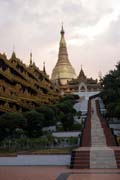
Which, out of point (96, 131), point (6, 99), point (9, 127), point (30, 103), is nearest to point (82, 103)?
point (30, 103)

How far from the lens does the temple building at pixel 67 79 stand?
310 feet

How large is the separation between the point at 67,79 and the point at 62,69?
125 inches

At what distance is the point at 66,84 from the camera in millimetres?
96812

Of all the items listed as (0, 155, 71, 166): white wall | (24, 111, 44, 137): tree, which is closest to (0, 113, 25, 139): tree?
(24, 111, 44, 137): tree

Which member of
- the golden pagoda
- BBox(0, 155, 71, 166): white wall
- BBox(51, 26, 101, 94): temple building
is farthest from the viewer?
the golden pagoda

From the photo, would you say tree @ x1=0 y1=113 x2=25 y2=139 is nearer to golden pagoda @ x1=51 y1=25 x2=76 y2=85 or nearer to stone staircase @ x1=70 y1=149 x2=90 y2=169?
stone staircase @ x1=70 y1=149 x2=90 y2=169

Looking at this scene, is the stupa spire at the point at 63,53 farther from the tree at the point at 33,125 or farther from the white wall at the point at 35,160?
the white wall at the point at 35,160

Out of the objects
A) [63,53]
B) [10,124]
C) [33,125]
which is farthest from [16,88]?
[63,53]

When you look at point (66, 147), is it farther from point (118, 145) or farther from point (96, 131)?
point (96, 131)

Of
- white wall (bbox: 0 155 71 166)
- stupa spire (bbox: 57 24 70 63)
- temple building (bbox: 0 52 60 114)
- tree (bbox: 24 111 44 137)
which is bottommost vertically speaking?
white wall (bbox: 0 155 71 166)

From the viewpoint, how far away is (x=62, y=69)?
10481 cm

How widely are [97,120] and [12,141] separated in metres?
16.1

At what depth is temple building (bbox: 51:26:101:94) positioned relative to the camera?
3725 inches

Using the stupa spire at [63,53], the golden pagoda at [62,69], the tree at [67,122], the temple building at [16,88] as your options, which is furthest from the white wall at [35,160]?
the stupa spire at [63,53]
